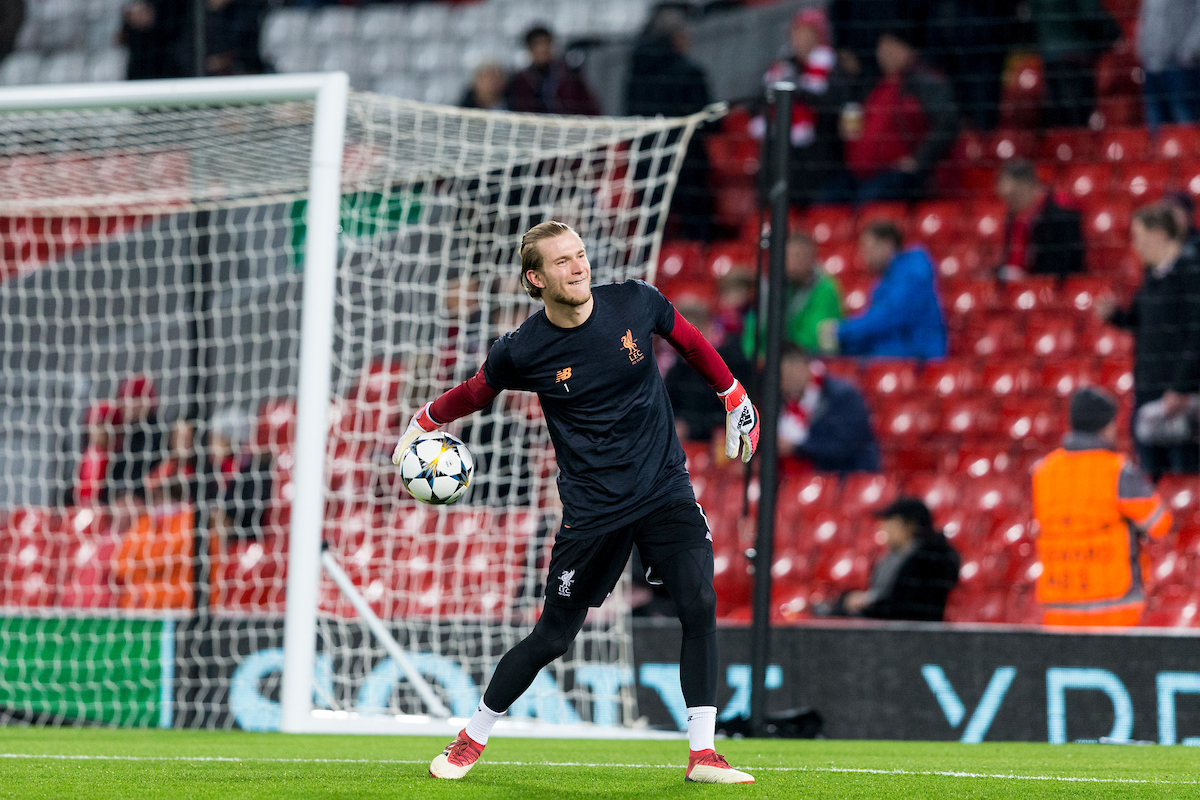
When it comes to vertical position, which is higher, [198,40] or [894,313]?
[198,40]

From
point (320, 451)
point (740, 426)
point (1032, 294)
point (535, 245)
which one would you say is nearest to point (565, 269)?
point (535, 245)

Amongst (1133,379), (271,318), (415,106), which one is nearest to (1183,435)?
(1133,379)

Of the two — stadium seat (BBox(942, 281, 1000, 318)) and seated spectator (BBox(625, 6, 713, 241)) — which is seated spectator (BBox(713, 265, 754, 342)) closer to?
seated spectator (BBox(625, 6, 713, 241))

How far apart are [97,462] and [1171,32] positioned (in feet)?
25.8

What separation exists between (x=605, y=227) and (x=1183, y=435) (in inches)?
137

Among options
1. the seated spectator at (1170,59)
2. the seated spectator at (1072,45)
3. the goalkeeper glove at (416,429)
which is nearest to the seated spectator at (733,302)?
the seated spectator at (1072,45)

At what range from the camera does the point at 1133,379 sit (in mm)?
8859

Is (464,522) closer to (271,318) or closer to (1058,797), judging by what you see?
(271,318)

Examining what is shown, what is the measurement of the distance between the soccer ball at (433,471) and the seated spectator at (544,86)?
7492 mm

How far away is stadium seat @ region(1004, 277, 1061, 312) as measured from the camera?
9.80m

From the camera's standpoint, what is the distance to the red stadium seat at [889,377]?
9898 mm

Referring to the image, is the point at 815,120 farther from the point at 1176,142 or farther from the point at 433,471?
the point at 433,471

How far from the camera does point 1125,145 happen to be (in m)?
10.4

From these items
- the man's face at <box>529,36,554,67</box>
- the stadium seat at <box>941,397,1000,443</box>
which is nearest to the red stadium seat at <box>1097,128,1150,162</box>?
the stadium seat at <box>941,397,1000,443</box>
